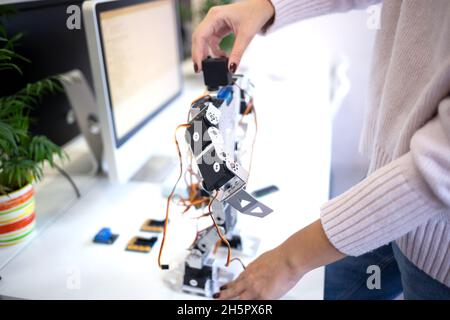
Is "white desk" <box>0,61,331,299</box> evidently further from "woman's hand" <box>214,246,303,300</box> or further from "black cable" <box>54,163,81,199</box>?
"woman's hand" <box>214,246,303,300</box>

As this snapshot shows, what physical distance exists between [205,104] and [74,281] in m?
0.41

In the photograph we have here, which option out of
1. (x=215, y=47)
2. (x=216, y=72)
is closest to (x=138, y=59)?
(x=215, y=47)

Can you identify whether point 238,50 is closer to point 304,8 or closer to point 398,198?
point 304,8

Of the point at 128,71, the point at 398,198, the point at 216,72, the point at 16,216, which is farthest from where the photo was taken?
the point at 128,71

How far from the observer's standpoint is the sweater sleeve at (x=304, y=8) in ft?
2.29

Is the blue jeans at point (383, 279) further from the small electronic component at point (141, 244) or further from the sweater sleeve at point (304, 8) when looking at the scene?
the sweater sleeve at point (304, 8)

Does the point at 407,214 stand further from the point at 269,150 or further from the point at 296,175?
the point at 269,150

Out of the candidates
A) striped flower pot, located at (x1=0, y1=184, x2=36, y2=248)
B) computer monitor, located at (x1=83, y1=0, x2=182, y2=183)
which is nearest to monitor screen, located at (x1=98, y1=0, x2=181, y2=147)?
computer monitor, located at (x1=83, y1=0, x2=182, y2=183)

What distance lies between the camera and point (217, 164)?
515mm

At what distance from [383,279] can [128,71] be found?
0.75 metres

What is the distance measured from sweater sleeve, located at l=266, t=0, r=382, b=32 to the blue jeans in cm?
46

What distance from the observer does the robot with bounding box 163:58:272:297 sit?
52cm

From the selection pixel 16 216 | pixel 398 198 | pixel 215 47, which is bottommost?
pixel 16 216

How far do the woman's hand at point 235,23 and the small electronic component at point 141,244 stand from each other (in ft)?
1.19
